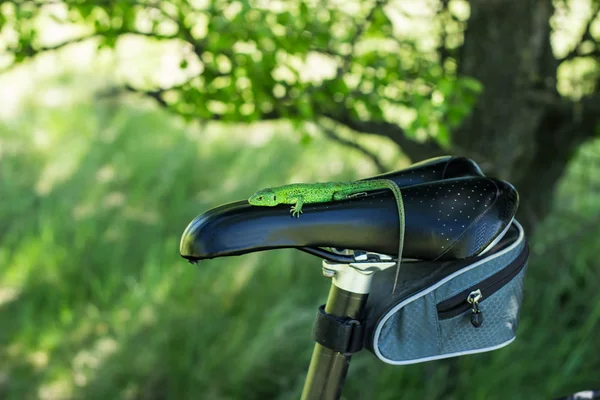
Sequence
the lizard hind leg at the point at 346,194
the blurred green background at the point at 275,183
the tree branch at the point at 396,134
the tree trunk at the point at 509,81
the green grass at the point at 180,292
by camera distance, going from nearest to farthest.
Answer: the lizard hind leg at the point at 346,194 < the blurred green background at the point at 275,183 < the tree trunk at the point at 509,81 < the tree branch at the point at 396,134 < the green grass at the point at 180,292

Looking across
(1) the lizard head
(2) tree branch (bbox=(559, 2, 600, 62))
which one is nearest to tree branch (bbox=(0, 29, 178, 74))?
(1) the lizard head

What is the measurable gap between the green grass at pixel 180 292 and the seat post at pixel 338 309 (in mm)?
2056

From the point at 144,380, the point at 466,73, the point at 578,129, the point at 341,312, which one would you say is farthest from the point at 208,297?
the point at 341,312

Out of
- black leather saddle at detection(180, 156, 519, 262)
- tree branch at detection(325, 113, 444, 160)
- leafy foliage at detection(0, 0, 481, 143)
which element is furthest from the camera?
tree branch at detection(325, 113, 444, 160)

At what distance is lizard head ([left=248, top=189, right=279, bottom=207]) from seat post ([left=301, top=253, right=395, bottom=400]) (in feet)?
0.52

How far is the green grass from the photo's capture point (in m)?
3.46

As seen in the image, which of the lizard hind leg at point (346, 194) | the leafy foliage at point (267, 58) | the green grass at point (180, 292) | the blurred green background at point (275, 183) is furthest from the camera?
the green grass at point (180, 292)

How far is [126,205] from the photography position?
5438 mm

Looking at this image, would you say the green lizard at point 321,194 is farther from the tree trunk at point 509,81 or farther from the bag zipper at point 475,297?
the tree trunk at point 509,81

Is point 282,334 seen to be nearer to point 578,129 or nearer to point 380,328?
point 578,129

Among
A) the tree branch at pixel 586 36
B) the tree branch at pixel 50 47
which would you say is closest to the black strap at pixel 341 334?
the tree branch at pixel 50 47

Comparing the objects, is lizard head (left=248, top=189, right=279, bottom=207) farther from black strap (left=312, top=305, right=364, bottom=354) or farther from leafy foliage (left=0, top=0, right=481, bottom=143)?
leafy foliage (left=0, top=0, right=481, bottom=143)

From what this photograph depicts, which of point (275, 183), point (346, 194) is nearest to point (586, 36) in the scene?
point (275, 183)

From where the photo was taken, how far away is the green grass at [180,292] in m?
3.46
